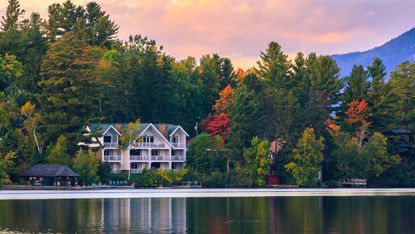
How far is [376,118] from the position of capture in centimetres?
12888

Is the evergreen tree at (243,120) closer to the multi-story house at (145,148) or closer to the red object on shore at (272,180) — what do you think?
the red object on shore at (272,180)

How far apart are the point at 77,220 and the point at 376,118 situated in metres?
76.4

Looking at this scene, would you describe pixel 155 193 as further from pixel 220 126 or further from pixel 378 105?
pixel 378 105

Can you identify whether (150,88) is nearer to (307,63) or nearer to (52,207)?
(307,63)

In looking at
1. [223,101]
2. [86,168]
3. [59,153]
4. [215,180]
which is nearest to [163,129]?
[223,101]

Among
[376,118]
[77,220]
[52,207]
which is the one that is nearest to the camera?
[77,220]

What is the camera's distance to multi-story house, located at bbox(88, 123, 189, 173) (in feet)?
386

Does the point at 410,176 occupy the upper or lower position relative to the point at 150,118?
lower

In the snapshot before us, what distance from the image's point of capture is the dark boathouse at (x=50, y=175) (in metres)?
103

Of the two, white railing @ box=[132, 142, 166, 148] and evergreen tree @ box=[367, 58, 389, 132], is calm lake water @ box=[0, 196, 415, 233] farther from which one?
evergreen tree @ box=[367, 58, 389, 132]

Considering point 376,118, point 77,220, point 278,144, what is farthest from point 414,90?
point 77,220

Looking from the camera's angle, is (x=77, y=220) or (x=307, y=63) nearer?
(x=77, y=220)

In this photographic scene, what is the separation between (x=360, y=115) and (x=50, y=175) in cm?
4448

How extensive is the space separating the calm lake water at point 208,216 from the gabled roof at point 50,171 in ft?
64.5
